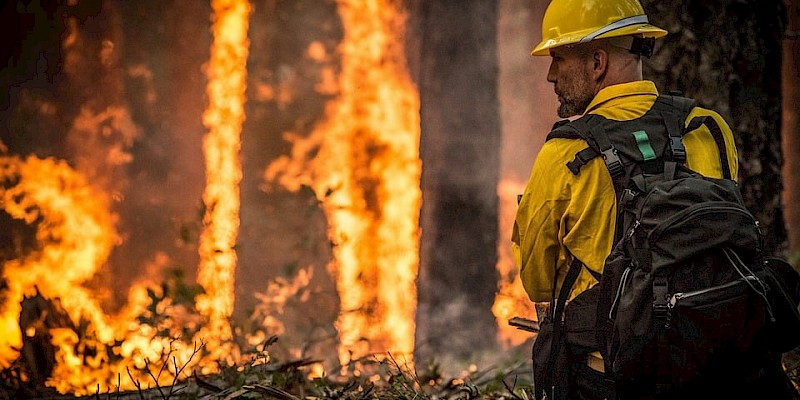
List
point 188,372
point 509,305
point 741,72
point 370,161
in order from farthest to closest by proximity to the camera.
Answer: point 370,161 < point 509,305 < point 188,372 < point 741,72

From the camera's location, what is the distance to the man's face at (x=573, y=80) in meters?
3.04

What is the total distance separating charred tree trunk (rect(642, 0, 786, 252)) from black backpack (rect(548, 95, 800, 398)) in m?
2.15

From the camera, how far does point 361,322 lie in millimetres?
11680

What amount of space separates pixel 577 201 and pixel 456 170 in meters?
6.38

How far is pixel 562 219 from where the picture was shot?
2.80 m

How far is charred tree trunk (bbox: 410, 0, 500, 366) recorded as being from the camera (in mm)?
9109

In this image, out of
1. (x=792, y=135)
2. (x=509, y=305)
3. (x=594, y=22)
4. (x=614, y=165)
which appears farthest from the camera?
(x=792, y=135)

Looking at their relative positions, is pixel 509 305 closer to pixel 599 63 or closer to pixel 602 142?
pixel 599 63

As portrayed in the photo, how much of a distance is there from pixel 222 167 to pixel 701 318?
12.5m

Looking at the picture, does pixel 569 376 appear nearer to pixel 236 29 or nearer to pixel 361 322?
pixel 361 322

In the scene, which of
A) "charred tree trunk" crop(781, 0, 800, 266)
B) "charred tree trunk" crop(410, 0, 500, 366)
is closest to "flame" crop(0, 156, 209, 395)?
"charred tree trunk" crop(410, 0, 500, 366)

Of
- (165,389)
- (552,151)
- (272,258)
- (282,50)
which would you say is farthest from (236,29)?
(552,151)

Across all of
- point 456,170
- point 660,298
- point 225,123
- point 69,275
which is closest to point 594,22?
point 660,298

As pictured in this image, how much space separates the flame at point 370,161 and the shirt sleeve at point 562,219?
9.17 m
